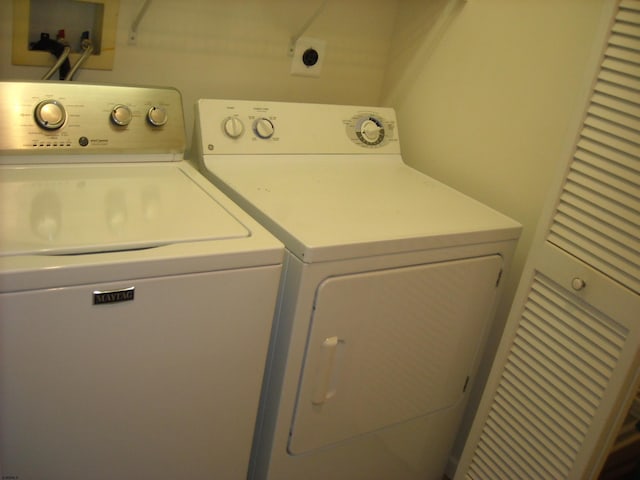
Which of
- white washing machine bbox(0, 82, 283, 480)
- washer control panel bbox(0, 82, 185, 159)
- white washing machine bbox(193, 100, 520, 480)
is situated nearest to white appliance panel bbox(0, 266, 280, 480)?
white washing machine bbox(0, 82, 283, 480)

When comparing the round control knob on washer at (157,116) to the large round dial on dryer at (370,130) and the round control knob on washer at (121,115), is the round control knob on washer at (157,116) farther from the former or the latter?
the large round dial on dryer at (370,130)

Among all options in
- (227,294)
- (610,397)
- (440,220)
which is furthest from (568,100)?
(227,294)

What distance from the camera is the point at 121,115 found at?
5.10 feet

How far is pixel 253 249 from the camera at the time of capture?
4.04ft

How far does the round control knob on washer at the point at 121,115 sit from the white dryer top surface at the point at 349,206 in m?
0.25

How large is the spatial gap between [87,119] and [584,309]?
51.5 inches

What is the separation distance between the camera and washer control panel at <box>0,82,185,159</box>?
1.42 meters

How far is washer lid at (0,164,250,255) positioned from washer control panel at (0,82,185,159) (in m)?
0.06

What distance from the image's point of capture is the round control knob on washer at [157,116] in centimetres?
160

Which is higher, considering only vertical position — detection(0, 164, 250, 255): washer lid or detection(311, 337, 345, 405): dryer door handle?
detection(0, 164, 250, 255): washer lid

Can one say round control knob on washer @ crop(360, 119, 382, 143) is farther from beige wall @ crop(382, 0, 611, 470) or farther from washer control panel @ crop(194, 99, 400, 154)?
beige wall @ crop(382, 0, 611, 470)

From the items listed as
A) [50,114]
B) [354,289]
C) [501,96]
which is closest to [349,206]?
[354,289]

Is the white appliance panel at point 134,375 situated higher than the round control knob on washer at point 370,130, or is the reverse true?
the round control knob on washer at point 370,130

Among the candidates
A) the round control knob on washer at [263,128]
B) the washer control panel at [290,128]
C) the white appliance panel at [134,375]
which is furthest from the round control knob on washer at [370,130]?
the white appliance panel at [134,375]
